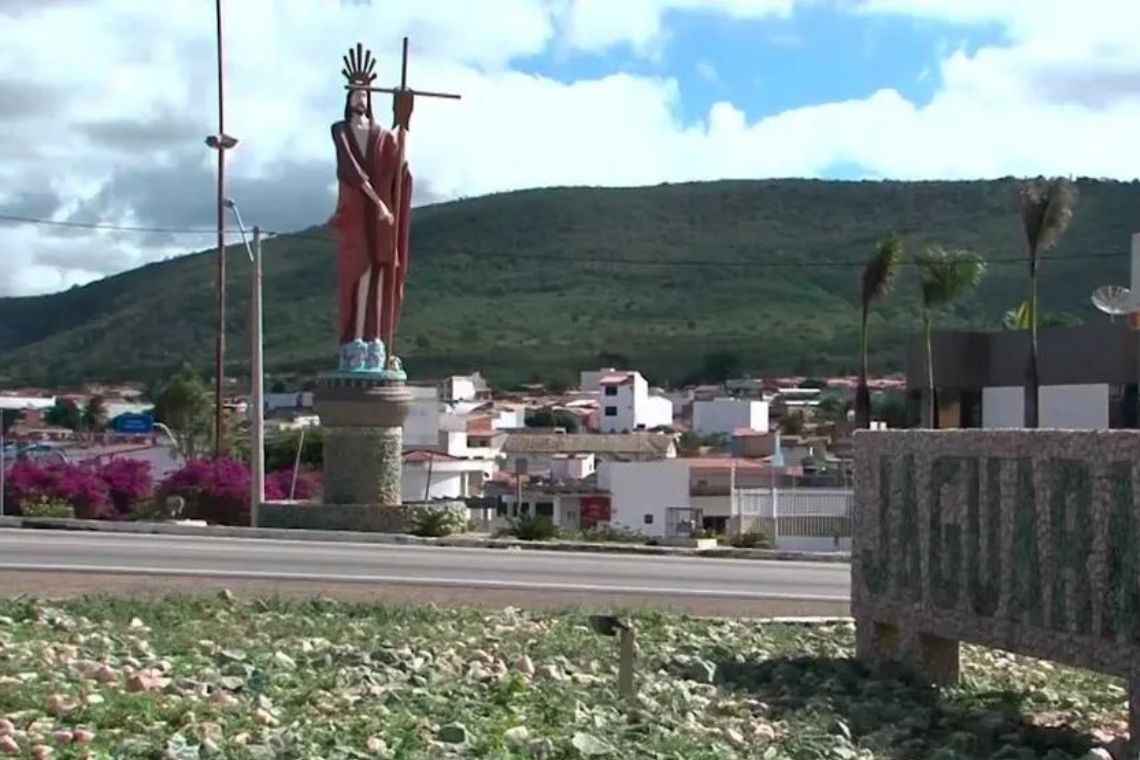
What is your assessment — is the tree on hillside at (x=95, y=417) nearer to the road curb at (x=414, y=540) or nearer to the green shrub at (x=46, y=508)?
the green shrub at (x=46, y=508)

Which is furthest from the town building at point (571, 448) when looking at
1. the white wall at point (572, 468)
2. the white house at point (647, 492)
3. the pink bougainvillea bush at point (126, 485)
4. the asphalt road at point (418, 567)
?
the asphalt road at point (418, 567)

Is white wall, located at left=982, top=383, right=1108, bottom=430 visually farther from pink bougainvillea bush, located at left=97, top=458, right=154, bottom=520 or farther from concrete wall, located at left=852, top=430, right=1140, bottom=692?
concrete wall, located at left=852, top=430, right=1140, bottom=692

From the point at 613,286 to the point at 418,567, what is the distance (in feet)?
370

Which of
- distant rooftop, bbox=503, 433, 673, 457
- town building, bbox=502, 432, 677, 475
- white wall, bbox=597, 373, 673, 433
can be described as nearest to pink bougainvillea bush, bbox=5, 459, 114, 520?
town building, bbox=502, 432, 677, 475

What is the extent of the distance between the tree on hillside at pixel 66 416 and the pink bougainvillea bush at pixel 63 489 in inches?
2032

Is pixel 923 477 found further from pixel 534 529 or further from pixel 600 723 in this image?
pixel 534 529

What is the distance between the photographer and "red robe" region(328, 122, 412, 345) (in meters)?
28.0

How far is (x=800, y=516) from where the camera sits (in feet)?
143

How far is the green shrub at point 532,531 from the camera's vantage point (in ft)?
98.4

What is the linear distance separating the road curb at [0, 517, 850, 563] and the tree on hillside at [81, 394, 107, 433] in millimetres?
53452

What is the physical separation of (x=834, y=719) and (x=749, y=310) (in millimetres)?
119254

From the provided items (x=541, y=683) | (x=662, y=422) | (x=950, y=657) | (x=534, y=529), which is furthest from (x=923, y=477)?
(x=662, y=422)

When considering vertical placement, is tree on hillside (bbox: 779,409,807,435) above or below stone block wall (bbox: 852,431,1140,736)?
above

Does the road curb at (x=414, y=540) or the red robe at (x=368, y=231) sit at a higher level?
the red robe at (x=368, y=231)
